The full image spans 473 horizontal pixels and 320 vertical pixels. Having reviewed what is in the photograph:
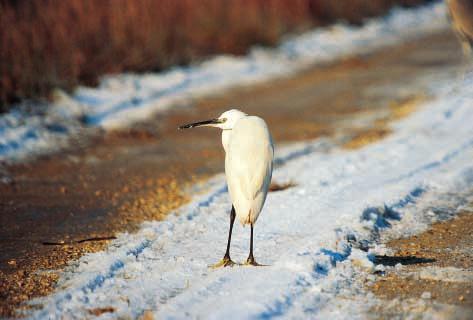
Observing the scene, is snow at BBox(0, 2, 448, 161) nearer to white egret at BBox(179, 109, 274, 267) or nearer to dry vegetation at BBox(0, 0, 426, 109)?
dry vegetation at BBox(0, 0, 426, 109)

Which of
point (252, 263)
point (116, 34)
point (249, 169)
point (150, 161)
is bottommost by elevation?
point (150, 161)

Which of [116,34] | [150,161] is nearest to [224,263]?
[150,161]

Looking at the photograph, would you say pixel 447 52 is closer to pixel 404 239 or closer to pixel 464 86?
pixel 464 86

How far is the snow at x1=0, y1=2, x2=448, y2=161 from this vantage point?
9141mm

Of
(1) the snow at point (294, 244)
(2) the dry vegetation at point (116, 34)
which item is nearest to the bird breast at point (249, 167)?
(1) the snow at point (294, 244)

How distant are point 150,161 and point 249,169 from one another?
3569mm

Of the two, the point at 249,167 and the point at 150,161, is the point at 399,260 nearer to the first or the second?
the point at 249,167

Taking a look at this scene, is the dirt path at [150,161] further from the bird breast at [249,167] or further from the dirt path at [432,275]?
the dirt path at [432,275]

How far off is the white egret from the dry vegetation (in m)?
5.62

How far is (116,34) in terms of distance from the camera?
12.5 meters

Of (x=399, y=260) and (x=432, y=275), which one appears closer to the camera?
(x=432, y=275)

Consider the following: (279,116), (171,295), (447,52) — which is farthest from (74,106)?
(447,52)

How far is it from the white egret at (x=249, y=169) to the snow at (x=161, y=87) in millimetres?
4008

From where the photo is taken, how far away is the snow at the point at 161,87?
9141 mm
